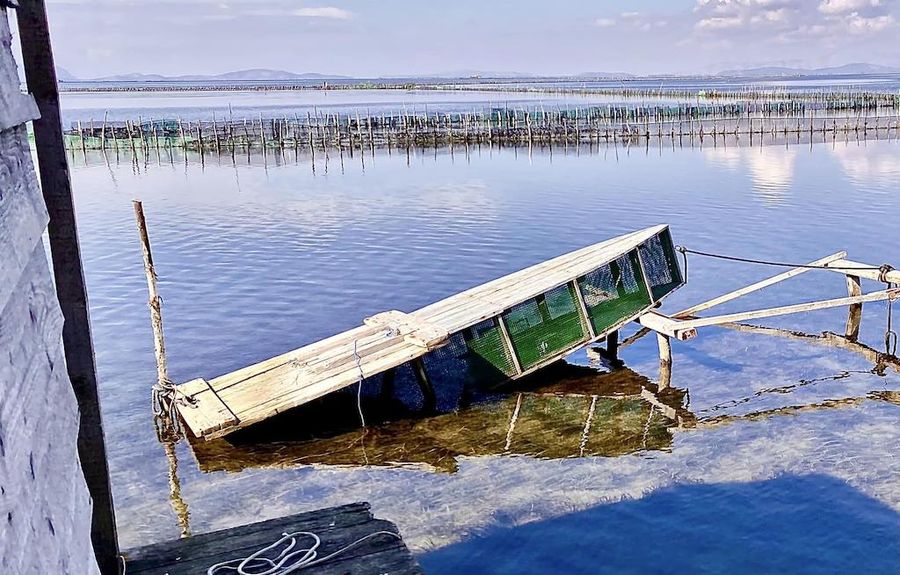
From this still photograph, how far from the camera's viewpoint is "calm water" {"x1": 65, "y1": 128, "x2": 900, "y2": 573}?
8930 mm

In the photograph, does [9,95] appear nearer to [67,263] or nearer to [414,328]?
[67,263]

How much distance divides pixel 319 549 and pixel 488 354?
285 inches

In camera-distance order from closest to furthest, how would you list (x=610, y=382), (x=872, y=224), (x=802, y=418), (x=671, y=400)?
(x=802, y=418), (x=671, y=400), (x=610, y=382), (x=872, y=224)

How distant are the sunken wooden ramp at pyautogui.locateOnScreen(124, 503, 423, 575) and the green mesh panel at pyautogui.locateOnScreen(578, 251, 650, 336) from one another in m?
7.73

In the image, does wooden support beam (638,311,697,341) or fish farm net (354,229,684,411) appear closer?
fish farm net (354,229,684,411)

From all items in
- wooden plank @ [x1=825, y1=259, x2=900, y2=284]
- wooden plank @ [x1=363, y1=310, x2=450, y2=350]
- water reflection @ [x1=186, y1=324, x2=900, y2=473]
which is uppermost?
wooden plank @ [x1=363, y1=310, x2=450, y2=350]

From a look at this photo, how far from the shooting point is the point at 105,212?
96.4ft

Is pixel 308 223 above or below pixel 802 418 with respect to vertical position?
above

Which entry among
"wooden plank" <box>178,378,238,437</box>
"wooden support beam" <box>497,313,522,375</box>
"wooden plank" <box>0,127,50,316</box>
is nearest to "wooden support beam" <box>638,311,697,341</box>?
"wooden support beam" <box>497,313,522,375</box>

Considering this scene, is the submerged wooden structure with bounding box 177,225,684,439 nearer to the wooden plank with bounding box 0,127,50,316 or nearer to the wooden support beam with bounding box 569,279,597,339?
the wooden support beam with bounding box 569,279,597,339

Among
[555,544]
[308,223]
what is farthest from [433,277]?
[555,544]

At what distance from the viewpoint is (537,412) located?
39.7ft

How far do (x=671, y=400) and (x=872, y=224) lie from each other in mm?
15259

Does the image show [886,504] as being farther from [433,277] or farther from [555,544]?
[433,277]
